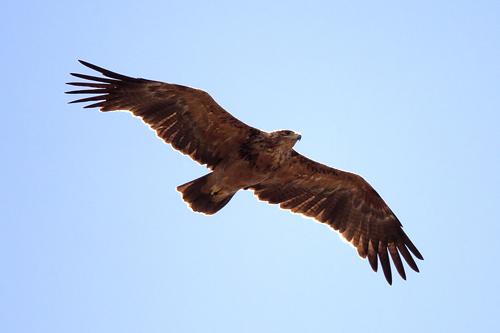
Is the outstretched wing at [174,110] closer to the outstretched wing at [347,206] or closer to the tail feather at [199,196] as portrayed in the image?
the tail feather at [199,196]

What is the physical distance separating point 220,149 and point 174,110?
38.5 inches

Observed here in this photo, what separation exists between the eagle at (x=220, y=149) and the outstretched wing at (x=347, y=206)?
0.06 feet

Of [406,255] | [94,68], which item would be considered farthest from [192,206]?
[406,255]

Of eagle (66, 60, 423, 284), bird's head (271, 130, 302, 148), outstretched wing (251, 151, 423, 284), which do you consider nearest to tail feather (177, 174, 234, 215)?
eagle (66, 60, 423, 284)

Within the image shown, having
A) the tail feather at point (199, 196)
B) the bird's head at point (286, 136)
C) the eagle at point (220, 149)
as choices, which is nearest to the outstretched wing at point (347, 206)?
the eagle at point (220, 149)

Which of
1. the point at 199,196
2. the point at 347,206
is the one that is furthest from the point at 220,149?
the point at 347,206

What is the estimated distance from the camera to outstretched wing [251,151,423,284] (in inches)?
580

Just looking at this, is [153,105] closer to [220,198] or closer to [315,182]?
[220,198]

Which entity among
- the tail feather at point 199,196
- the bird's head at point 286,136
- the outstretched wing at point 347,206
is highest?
the bird's head at point 286,136

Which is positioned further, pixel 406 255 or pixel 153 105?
pixel 406 255

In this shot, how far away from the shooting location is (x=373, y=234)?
15297mm

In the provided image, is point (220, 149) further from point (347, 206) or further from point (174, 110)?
point (347, 206)

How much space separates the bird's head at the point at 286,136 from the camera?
13.6 metres

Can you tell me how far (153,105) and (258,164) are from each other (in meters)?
1.93
